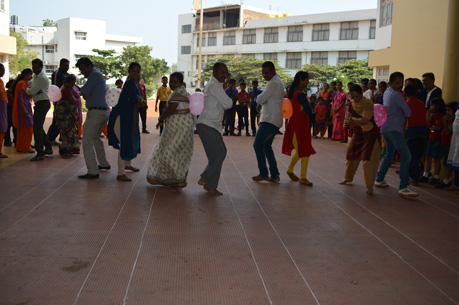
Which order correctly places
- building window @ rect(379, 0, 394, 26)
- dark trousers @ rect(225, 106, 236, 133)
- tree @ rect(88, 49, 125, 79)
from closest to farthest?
dark trousers @ rect(225, 106, 236, 133)
building window @ rect(379, 0, 394, 26)
tree @ rect(88, 49, 125, 79)

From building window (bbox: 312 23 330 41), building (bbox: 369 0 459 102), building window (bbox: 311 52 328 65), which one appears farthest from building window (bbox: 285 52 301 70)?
building (bbox: 369 0 459 102)

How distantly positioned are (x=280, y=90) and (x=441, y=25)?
6.16 m

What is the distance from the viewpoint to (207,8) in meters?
54.7

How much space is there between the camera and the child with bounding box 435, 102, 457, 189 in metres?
7.59

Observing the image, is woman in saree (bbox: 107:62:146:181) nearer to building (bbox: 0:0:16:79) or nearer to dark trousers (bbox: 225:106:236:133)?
dark trousers (bbox: 225:106:236:133)

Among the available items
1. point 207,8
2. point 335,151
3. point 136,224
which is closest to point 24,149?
point 136,224

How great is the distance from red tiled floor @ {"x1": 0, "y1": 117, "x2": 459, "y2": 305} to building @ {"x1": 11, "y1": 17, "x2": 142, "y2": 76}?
4984 cm

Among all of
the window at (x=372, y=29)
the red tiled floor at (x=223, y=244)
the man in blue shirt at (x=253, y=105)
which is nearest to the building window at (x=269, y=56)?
the window at (x=372, y=29)

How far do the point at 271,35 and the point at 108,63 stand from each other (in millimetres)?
15945

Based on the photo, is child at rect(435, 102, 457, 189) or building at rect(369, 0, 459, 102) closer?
child at rect(435, 102, 457, 189)

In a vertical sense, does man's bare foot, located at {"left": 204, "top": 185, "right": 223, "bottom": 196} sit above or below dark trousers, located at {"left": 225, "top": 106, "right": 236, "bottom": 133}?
below

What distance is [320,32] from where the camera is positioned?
150 ft

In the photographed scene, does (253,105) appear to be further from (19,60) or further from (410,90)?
(19,60)

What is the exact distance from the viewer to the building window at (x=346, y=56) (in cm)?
4410
